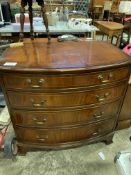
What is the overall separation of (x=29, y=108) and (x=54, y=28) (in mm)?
1267

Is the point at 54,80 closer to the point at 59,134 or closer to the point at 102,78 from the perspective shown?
the point at 102,78

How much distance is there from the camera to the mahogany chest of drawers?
110cm

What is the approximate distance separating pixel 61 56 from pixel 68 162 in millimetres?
930

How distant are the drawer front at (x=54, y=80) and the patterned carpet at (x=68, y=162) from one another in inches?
29.6

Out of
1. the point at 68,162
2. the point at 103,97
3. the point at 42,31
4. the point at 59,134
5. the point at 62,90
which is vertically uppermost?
the point at 42,31

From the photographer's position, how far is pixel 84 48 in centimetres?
140

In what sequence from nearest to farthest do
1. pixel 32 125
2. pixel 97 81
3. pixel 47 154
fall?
pixel 97 81 < pixel 32 125 < pixel 47 154

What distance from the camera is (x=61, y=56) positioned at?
123cm

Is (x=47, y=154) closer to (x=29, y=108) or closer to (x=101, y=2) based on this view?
(x=29, y=108)

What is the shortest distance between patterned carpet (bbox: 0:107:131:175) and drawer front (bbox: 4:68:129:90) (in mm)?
751

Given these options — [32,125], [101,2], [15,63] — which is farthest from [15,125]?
[101,2]

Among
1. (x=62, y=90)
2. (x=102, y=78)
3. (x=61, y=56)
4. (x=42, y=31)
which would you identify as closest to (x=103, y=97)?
(x=102, y=78)

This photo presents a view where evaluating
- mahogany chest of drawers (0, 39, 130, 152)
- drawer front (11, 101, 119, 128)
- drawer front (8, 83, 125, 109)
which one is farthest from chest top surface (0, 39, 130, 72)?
drawer front (11, 101, 119, 128)

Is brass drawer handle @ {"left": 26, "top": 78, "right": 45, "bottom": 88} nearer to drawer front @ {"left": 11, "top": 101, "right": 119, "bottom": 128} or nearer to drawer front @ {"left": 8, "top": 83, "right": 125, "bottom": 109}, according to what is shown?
drawer front @ {"left": 8, "top": 83, "right": 125, "bottom": 109}
